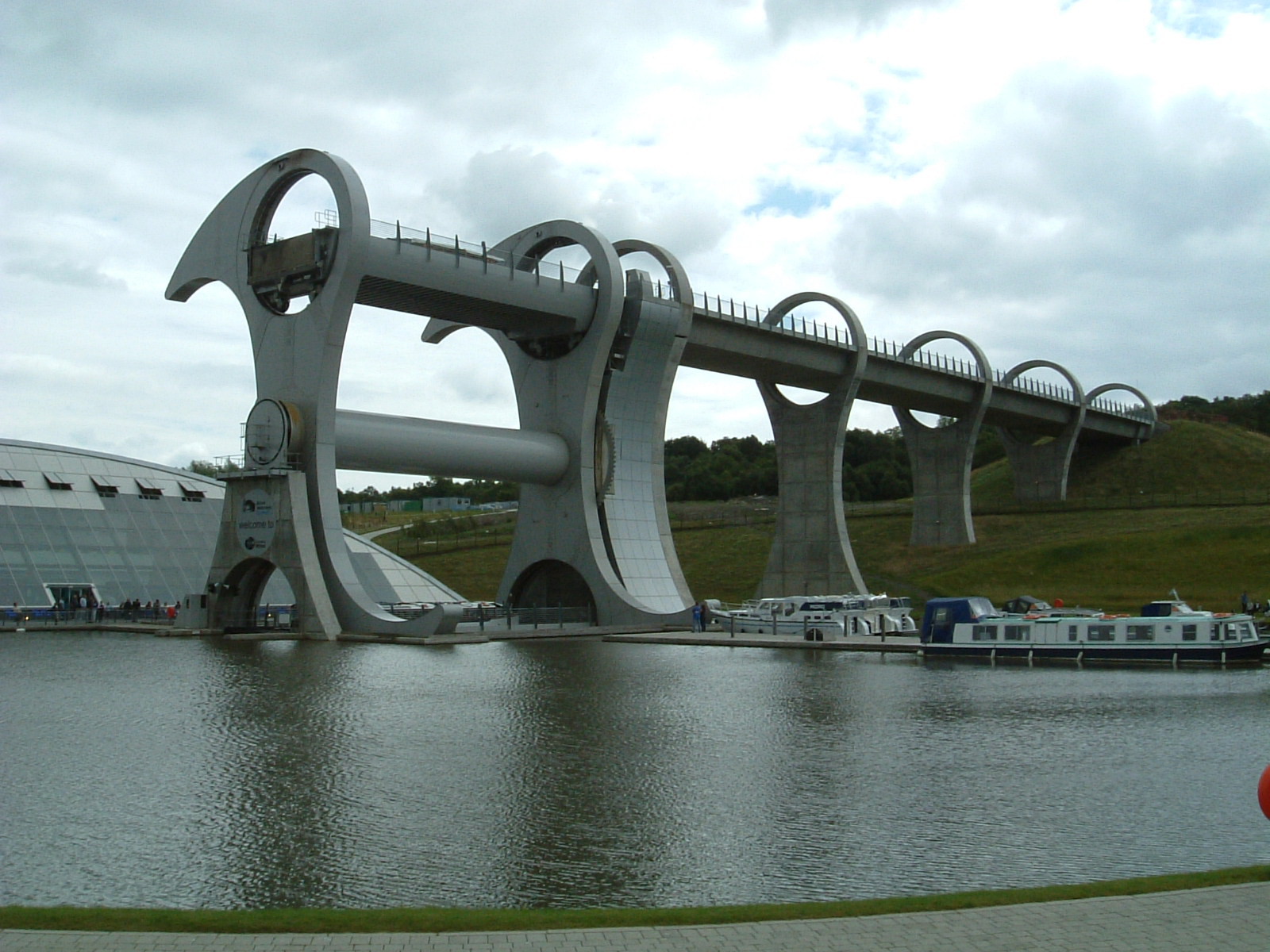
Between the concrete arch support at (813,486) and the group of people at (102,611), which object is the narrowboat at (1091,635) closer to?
the concrete arch support at (813,486)

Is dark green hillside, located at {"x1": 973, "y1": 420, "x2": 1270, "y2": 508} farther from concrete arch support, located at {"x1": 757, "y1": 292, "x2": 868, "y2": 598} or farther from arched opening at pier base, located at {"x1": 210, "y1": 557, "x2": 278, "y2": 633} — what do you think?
arched opening at pier base, located at {"x1": 210, "y1": 557, "x2": 278, "y2": 633}

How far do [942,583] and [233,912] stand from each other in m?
63.2

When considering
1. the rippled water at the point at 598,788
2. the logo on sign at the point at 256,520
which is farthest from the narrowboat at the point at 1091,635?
the logo on sign at the point at 256,520

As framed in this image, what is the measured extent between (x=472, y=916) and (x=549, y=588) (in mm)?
43147

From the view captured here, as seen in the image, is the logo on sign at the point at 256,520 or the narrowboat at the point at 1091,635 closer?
the narrowboat at the point at 1091,635

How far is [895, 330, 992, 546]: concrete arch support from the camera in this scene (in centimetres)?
7625

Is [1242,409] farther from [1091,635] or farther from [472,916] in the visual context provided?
[472,916]

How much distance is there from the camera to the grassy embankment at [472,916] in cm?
893

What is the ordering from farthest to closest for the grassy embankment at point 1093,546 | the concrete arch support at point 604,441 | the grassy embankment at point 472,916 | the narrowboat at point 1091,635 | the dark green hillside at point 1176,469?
the dark green hillside at point 1176,469
the grassy embankment at point 1093,546
the concrete arch support at point 604,441
the narrowboat at point 1091,635
the grassy embankment at point 472,916

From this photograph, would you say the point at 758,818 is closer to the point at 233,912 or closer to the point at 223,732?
the point at 233,912

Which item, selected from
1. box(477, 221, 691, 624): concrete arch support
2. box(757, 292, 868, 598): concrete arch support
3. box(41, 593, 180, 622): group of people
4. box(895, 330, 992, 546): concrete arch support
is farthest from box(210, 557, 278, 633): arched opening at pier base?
box(895, 330, 992, 546): concrete arch support

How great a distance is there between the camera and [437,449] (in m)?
43.2

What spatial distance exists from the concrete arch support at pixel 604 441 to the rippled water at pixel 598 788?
69.6ft

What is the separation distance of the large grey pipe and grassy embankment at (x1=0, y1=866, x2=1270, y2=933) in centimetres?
3295
